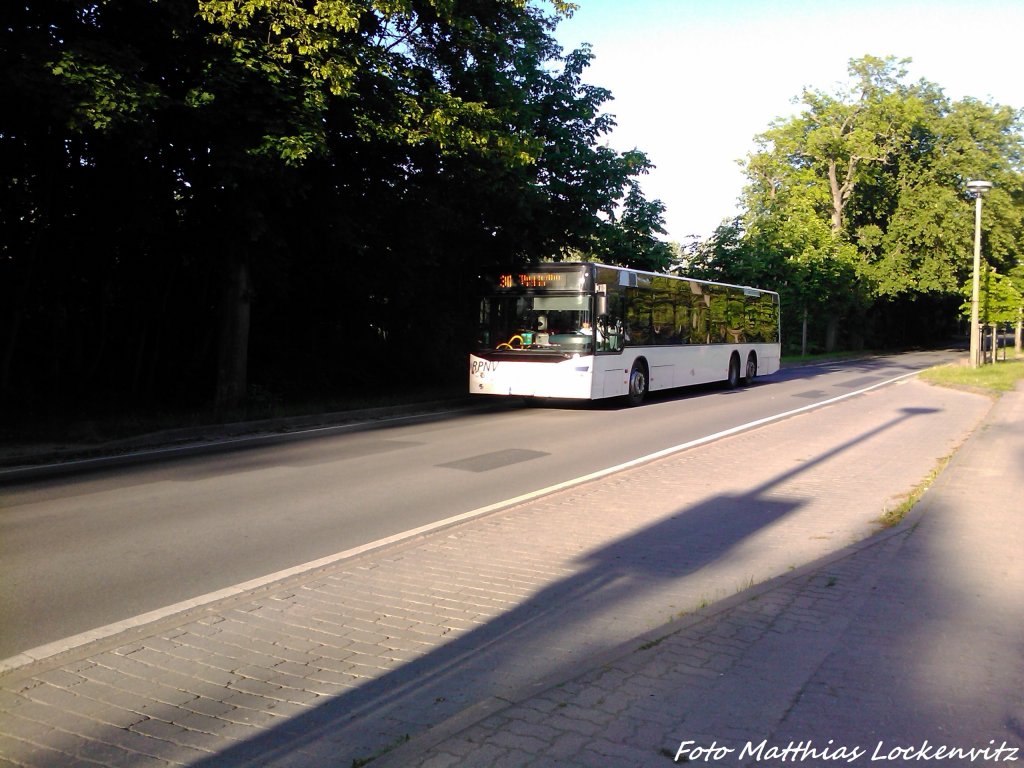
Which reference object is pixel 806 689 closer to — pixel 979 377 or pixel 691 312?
pixel 691 312

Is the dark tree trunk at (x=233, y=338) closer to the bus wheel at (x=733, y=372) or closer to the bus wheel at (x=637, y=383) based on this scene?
the bus wheel at (x=637, y=383)

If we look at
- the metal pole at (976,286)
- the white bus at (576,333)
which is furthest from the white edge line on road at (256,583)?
the metal pole at (976,286)

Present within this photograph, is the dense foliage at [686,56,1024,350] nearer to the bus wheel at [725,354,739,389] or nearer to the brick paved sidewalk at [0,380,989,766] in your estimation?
the bus wheel at [725,354,739,389]

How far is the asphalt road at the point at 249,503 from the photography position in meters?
6.30

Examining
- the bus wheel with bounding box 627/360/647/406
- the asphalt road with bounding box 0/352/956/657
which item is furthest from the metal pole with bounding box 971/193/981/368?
the asphalt road with bounding box 0/352/956/657

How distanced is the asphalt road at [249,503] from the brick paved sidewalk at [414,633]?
2.17 feet

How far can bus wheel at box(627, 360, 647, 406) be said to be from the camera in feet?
68.0

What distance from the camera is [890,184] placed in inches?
2238

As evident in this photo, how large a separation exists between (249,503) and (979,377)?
24.9 meters

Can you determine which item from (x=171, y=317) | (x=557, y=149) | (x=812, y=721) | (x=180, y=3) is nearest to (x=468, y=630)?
(x=812, y=721)

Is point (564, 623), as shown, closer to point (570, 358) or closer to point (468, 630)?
point (468, 630)

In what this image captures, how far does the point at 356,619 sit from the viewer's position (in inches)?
220

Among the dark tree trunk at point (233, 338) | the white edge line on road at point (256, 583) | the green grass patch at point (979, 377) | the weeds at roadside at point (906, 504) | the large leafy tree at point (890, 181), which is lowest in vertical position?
the white edge line on road at point (256, 583)

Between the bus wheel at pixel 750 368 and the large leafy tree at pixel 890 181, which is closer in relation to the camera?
the bus wheel at pixel 750 368
